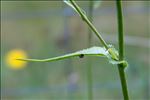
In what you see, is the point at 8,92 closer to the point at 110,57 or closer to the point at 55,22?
the point at 55,22

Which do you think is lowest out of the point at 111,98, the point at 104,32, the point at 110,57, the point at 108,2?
the point at 111,98

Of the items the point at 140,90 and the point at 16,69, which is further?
the point at 16,69

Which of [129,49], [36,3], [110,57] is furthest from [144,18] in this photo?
[110,57]

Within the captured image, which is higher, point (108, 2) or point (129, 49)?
point (108, 2)

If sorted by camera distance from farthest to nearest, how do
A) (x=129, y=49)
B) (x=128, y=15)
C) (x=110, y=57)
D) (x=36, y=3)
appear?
(x=36, y=3), (x=128, y=15), (x=129, y=49), (x=110, y=57)

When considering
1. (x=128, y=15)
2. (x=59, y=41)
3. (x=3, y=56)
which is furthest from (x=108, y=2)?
(x=3, y=56)

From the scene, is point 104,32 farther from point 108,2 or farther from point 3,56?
point 3,56

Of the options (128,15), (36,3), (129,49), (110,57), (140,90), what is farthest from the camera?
(36,3)
